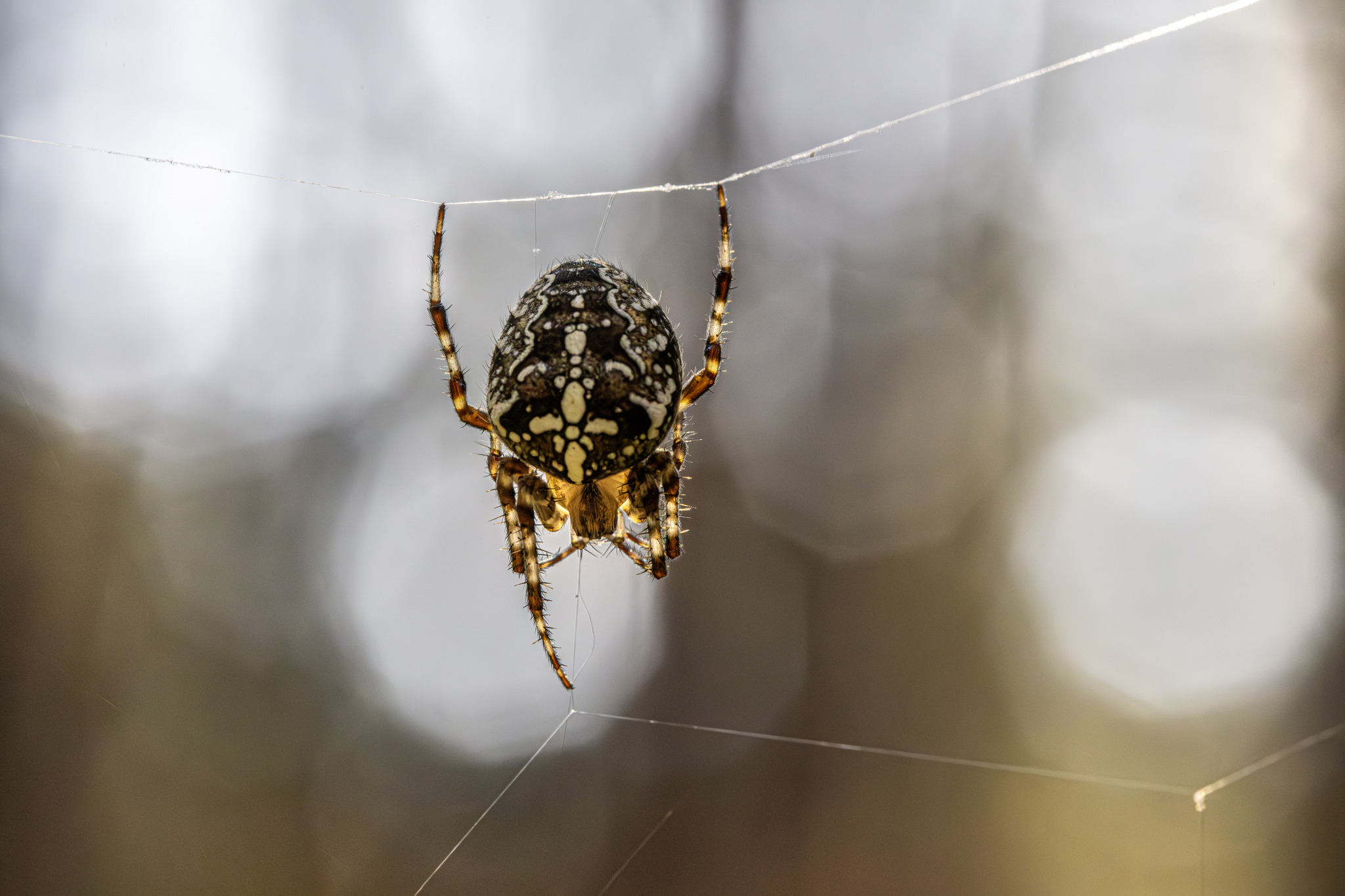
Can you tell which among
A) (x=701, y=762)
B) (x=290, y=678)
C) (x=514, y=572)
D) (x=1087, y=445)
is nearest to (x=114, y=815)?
(x=290, y=678)

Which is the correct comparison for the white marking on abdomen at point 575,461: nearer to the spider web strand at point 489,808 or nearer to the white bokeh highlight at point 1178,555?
the spider web strand at point 489,808

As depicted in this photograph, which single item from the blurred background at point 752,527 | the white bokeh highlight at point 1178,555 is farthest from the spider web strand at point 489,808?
the white bokeh highlight at point 1178,555

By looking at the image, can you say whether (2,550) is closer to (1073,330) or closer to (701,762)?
(701,762)

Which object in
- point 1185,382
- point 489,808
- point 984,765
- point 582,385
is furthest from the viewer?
point 1185,382

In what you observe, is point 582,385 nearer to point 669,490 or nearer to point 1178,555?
point 669,490

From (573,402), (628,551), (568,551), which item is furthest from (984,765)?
(573,402)
